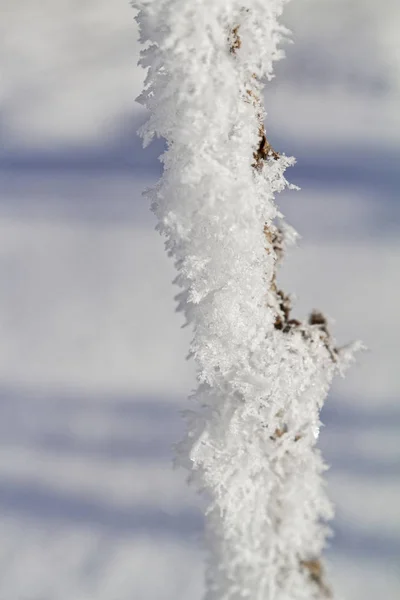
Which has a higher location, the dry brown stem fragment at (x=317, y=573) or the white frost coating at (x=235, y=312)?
the white frost coating at (x=235, y=312)

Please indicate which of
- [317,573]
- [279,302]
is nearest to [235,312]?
[279,302]

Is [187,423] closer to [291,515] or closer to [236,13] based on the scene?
[291,515]

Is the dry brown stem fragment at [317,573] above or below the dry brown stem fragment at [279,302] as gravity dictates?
below

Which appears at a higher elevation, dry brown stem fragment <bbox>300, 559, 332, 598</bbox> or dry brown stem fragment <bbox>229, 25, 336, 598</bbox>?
dry brown stem fragment <bbox>229, 25, 336, 598</bbox>

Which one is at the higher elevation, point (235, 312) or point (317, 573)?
point (235, 312)

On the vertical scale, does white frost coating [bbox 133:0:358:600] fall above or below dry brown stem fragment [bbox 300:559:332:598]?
above

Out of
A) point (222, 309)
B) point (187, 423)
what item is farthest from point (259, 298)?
point (187, 423)

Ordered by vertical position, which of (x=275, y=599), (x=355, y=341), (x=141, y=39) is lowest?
(x=275, y=599)

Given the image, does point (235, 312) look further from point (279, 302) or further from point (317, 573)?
point (317, 573)
